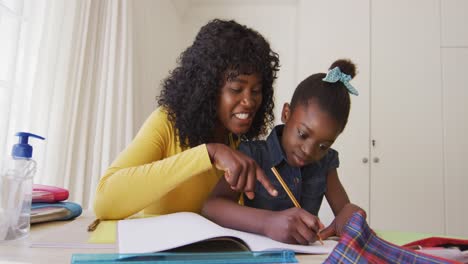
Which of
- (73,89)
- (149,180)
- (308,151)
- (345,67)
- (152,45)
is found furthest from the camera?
(152,45)

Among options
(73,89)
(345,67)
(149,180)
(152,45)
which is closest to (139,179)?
(149,180)

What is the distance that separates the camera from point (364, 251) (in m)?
0.43

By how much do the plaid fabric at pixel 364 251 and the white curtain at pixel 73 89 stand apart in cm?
109

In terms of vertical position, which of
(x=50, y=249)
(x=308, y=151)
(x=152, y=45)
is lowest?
(x=50, y=249)

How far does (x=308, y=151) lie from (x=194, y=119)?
1.15 ft

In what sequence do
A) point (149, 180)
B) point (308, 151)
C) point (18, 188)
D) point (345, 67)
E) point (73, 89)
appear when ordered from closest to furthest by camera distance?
1. point (18, 188)
2. point (149, 180)
3. point (308, 151)
4. point (345, 67)
5. point (73, 89)

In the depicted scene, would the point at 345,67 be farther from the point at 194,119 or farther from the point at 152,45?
the point at 152,45

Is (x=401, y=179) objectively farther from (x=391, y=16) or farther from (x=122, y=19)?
(x=122, y=19)

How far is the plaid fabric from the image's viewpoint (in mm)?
402

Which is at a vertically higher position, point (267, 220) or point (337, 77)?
point (337, 77)

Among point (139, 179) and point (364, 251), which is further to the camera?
point (139, 179)

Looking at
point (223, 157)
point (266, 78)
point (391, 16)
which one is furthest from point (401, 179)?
point (223, 157)

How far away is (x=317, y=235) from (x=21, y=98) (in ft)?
3.75

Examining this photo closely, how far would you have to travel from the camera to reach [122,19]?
6.00 feet
